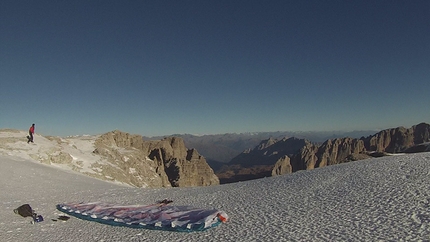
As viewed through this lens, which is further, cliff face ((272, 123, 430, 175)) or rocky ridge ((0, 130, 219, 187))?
cliff face ((272, 123, 430, 175))

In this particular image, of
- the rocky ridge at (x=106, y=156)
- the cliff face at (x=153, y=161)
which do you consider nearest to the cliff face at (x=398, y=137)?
the cliff face at (x=153, y=161)

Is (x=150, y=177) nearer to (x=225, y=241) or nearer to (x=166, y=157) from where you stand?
(x=166, y=157)

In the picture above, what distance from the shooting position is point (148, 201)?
1706 cm

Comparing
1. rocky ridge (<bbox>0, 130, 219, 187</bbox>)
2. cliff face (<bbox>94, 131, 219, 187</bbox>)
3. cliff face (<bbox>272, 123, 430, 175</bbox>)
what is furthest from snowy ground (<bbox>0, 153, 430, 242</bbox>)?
cliff face (<bbox>272, 123, 430, 175</bbox>)

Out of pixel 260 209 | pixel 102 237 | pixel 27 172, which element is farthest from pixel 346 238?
pixel 27 172

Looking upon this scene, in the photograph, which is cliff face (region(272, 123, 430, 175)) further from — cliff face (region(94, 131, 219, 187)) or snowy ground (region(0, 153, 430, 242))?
snowy ground (region(0, 153, 430, 242))

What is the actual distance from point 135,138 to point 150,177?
114ft

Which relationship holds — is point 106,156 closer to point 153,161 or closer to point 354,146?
point 153,161

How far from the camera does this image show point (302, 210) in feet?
37.1

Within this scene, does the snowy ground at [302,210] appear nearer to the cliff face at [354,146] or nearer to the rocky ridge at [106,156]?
the rocky ridge at [106,156]

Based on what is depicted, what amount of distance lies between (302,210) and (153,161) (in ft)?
257

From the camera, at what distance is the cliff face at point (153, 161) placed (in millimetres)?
56338

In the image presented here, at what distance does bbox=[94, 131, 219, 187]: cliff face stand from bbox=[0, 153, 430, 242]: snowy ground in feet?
109

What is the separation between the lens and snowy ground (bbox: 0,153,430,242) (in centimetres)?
887
